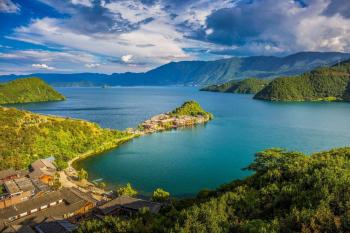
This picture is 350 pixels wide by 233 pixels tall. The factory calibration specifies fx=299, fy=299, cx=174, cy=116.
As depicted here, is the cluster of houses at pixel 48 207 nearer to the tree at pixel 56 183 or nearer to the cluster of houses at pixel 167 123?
the tree at pixel 56 183

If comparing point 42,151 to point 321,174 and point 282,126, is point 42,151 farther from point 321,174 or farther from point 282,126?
point 282,126

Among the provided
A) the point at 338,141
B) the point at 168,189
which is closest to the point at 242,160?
the point at 168,189

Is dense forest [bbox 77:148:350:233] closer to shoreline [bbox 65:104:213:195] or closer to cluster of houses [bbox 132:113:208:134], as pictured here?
shoreline [bbox 65:104:213:195]

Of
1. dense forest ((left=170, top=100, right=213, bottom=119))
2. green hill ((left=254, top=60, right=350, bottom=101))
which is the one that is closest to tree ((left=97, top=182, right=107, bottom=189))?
dense forest ((left=170, top=100, right=213, bottom=119))

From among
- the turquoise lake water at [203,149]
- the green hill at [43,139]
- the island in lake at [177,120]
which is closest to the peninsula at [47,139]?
the green hill at [43,139]

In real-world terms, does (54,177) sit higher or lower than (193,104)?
lower

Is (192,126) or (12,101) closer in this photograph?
(192,126)

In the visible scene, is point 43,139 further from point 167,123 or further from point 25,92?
point 25,92
